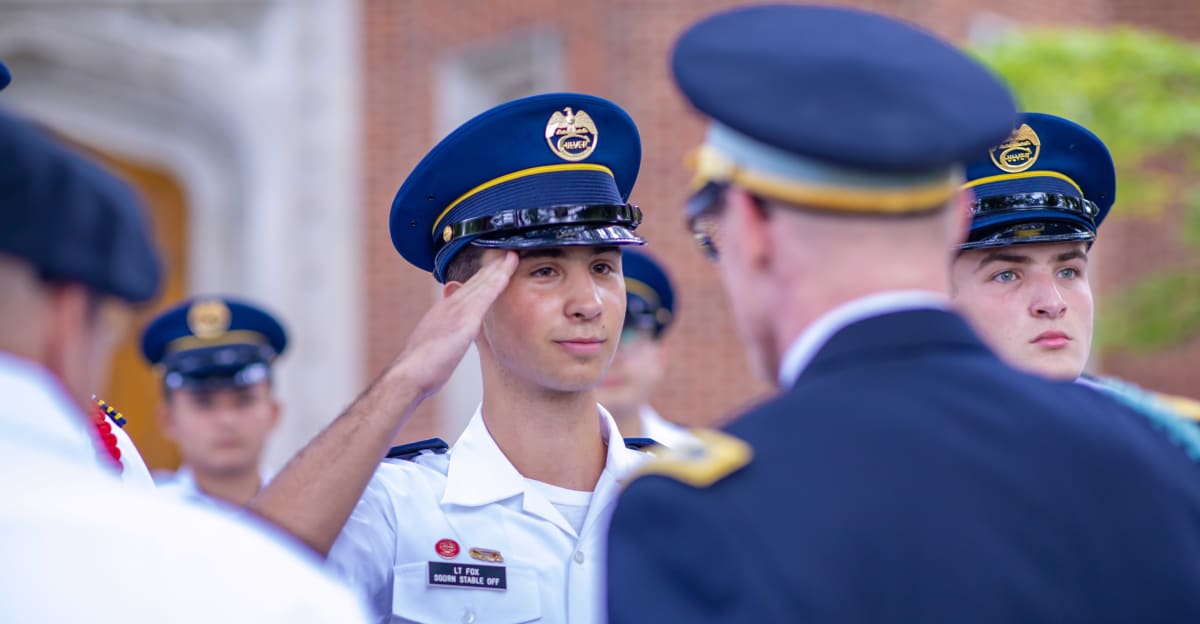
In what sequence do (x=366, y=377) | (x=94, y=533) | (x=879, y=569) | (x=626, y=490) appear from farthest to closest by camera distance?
(x=366, y=377) → (x=626, y=490) → (x=879, y=569) → (x=94, y=533)

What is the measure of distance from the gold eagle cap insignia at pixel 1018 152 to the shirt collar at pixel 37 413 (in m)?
2.33

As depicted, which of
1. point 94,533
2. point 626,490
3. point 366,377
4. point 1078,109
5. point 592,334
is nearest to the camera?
point 94,533

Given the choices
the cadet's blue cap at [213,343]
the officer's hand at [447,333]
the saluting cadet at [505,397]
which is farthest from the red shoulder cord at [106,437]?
the cadet's blue cap at [213,343]

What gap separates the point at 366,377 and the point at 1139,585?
8.28 metres

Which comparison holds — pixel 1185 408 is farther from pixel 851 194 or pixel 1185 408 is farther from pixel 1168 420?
pixel 851 194

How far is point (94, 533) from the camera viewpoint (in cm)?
146

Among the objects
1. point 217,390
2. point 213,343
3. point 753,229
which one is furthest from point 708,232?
point 213,343

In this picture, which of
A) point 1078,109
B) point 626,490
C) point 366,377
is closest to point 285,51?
point 366,377

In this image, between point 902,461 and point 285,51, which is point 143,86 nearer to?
point 285,51

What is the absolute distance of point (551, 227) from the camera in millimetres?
3146

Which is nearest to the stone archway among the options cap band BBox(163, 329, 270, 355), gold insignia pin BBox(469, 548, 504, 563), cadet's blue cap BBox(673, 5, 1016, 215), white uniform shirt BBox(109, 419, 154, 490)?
cap band BBox(163, 329, 270, 355)

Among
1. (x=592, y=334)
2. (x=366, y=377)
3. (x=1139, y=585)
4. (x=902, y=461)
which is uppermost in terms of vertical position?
(x=366, y=377)

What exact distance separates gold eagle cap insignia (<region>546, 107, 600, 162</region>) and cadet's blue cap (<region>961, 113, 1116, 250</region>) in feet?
2.85

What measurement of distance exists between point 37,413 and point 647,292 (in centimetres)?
467
